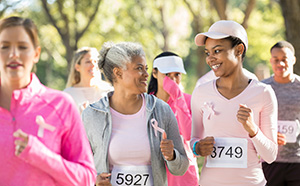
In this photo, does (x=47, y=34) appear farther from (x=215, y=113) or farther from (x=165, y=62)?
(x=215, y=113)

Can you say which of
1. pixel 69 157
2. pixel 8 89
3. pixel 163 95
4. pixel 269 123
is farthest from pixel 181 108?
pixel 8 89

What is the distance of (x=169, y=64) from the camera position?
6.73m

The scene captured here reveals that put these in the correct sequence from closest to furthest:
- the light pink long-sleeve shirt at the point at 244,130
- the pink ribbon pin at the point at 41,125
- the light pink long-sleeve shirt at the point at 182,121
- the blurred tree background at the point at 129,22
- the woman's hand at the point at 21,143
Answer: the woman's hand at the point at 21,143
the pink ribbon pin at the point at 41,125
the light pink long-sleeve shirt at the point at 244,130
the light pink long-sleeve shirt at the point at 182,121
the blurred tree background at the point at 129,22

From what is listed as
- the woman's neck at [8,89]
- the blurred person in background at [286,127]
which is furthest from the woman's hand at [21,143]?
the blurred person in background at [286,127]

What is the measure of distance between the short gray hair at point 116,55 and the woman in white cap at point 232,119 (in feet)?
1.94

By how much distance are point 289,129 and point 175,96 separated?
146 cm

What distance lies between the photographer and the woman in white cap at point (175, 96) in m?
5.96

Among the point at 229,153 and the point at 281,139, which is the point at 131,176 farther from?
the point at 281,139

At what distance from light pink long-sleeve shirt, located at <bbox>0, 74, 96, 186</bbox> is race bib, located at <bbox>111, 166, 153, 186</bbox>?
1.24 m

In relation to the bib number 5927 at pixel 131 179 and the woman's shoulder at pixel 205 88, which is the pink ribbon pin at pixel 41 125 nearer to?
the bib number 5927 at pixel 131 179

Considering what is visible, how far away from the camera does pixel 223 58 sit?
4.38 meters

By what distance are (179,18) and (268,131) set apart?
26.2 meters

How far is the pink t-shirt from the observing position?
4145mm

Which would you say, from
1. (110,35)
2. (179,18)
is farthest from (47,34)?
(179,18)
